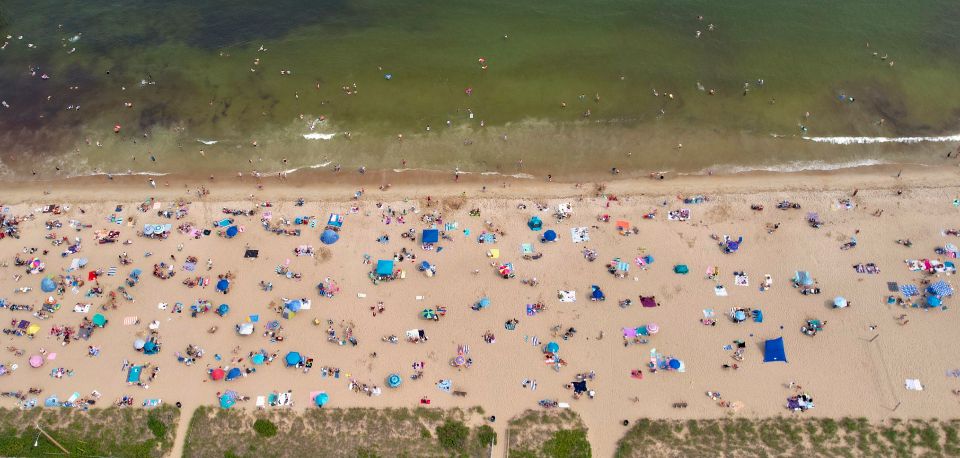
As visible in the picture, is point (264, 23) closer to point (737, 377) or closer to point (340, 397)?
point (340, 397)

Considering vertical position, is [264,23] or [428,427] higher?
[264,23]

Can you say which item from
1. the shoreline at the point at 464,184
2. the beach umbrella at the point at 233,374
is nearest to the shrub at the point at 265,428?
the beach umbrella at the point at 233,374

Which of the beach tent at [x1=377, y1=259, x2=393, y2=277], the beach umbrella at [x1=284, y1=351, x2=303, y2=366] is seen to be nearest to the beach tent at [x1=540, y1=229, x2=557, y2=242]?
the beach tent at [x1=377, y1=259, x2=393, y2=277]

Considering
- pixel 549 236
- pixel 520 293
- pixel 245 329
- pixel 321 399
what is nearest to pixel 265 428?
pixel 321 399

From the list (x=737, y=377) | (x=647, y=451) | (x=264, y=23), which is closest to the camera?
(x=647, y=451)

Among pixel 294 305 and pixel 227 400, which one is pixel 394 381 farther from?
pixel 227 400

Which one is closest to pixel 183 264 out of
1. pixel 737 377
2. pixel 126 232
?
pixel 126 232
